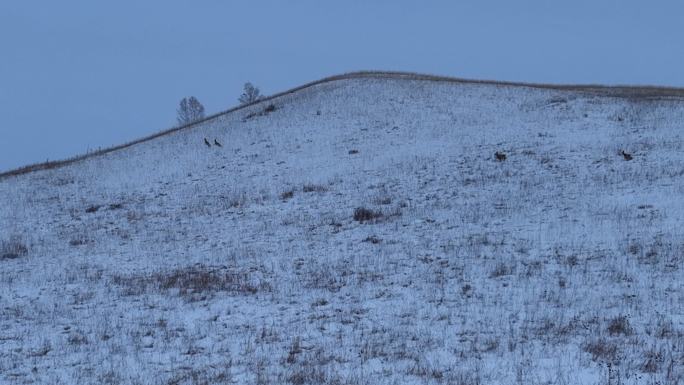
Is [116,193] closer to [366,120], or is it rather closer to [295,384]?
[366,120]

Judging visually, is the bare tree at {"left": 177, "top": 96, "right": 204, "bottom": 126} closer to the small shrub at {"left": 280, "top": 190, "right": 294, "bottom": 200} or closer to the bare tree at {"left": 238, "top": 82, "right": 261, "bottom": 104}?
the bare tree at {"left": 238, "top": 82, "right": 261, "bottom": 104}

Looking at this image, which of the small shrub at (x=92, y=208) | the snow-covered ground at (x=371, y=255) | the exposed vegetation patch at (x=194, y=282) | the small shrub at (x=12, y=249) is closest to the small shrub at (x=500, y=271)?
the snow-covered ground at (x=371, y=255)

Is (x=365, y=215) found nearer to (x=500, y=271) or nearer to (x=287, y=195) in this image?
(x=287, y=195)

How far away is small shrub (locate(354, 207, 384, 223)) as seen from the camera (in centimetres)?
2028

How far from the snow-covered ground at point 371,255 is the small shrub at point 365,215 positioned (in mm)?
88

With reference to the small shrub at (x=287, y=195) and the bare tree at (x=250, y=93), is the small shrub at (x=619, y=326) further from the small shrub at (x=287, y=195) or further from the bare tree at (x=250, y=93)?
the bare tree at (x=250, y=93)

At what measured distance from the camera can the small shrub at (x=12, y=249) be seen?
19.9 meters

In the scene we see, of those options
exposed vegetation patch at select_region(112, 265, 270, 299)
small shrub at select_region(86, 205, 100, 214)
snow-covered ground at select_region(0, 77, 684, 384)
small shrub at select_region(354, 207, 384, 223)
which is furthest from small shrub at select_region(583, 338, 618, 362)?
small shrub at select_region(86, 205, 100, 214)

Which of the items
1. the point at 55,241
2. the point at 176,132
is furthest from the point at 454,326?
the point at 176,132

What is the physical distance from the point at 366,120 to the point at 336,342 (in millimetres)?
24184

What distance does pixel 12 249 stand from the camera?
20.5 meters

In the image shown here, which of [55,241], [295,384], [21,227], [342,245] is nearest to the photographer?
[295,384]

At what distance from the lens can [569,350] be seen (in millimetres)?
10211

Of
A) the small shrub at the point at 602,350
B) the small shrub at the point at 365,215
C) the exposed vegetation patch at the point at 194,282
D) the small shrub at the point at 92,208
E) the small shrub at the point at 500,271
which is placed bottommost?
the small shrub at the point at 602,350
